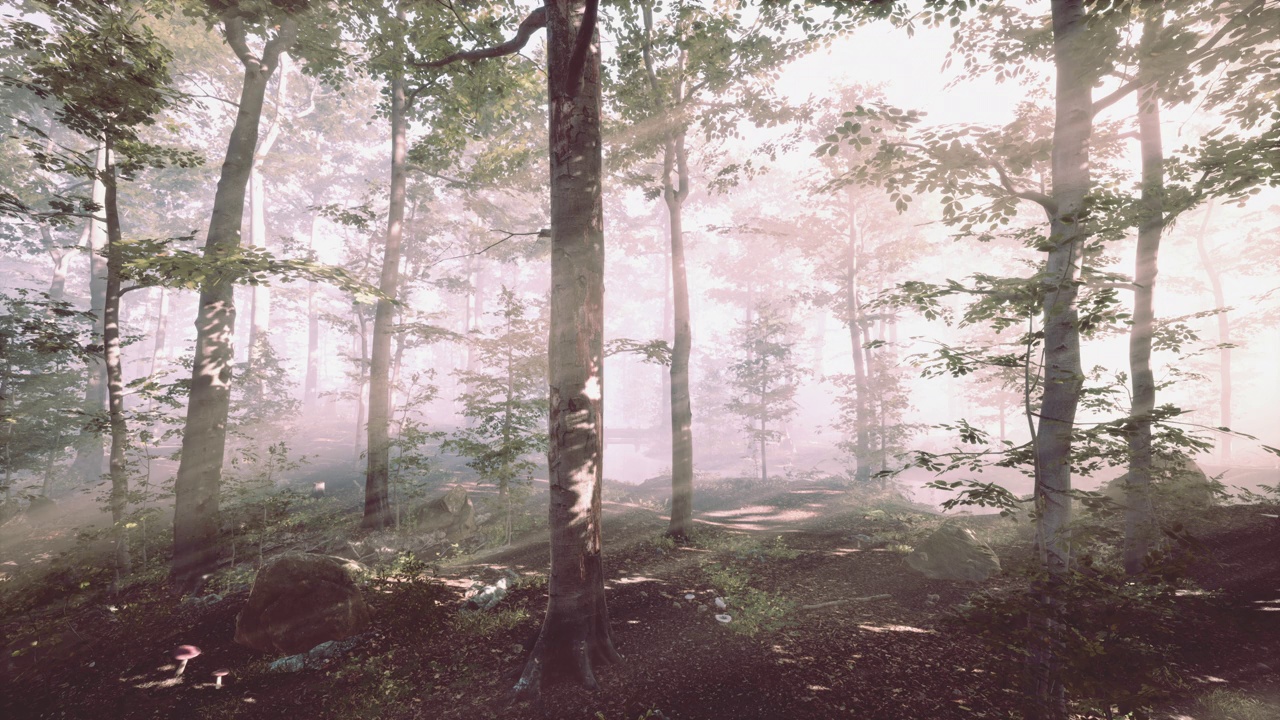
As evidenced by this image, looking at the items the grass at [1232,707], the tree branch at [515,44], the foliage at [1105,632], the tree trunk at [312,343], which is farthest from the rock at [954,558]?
the tree trunk at [312,343]

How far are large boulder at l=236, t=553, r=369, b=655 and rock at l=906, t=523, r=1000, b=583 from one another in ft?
28.2

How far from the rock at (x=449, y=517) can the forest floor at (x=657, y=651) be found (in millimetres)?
4312

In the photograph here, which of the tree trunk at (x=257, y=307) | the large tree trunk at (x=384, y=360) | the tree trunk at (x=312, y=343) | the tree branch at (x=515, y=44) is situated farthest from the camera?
the tree trunk at (x=312, y=343)

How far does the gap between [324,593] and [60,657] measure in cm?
305

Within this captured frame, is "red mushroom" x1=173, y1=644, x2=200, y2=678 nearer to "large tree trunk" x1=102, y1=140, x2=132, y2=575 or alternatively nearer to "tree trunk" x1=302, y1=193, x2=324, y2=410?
"large tree trunk" x1=102, y1=140, x2=132, y2=575

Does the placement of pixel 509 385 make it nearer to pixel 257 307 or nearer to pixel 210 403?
pixel 210 403

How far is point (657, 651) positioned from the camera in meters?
5.06

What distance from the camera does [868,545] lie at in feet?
30.5

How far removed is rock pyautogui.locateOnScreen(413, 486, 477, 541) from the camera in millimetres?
11711

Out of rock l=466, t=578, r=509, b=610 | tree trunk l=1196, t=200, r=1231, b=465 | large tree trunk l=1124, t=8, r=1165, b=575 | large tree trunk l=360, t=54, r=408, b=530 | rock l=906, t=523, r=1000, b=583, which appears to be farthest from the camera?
tree trunk l=1196, t=200, r=1231, b=465

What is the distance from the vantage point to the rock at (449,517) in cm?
1171

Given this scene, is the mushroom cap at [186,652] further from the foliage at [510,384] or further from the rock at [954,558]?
the rock at [954,558]

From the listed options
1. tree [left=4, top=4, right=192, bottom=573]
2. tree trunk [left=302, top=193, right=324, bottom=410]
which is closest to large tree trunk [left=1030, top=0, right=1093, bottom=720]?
tree [left=4, top=4, right=192, bottom=573]

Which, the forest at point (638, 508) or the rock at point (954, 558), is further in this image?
the rock at point (954, 558)
